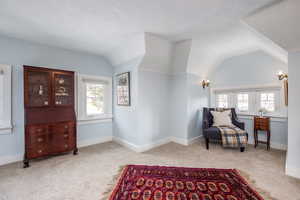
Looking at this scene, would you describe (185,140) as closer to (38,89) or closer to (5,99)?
(38,89)

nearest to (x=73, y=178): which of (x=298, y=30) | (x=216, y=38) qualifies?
Answer: (x=216, y=38)

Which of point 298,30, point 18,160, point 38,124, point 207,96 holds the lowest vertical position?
point 18,160

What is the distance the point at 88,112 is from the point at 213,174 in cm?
322

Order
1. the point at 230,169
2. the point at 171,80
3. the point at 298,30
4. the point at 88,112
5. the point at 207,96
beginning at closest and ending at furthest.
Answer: the point at 298,30, the point at 230,169, the point at 88,112, the point at 171,80, the point at 207,96

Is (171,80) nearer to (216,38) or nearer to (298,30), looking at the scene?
(216,38)

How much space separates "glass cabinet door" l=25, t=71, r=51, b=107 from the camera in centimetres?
266

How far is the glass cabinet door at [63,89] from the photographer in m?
2.90

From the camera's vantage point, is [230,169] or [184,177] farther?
[230,169]

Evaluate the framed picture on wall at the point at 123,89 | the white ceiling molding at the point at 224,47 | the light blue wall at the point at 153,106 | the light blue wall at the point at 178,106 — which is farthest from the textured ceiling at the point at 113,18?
the light blue wall at the point at 178,106

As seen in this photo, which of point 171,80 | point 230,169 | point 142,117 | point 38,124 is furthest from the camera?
point 171,80

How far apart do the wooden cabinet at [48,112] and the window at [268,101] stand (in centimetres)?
474

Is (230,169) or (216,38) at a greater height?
(216,38)

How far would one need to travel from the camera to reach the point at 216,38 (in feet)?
9.34

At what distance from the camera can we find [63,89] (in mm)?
3018
